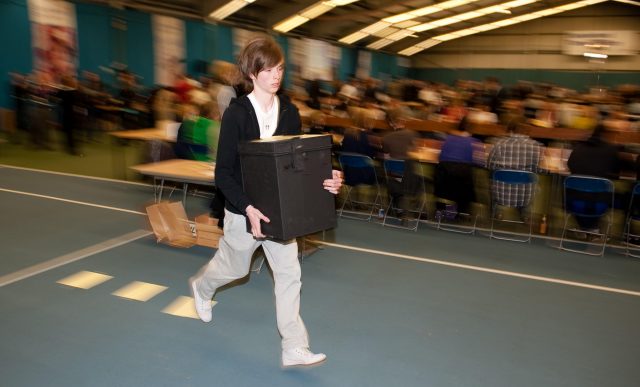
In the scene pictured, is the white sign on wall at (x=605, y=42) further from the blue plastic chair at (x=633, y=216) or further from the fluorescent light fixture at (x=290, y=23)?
the blue plastic chair at (x=633, y=216)

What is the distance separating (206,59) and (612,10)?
15355 mm

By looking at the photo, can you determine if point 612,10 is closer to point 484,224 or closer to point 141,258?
point 484,224

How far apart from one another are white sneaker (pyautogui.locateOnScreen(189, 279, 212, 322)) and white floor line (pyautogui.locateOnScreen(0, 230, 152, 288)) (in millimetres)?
1600

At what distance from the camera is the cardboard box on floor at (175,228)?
4738 mm

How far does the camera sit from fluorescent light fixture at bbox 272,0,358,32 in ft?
55.1

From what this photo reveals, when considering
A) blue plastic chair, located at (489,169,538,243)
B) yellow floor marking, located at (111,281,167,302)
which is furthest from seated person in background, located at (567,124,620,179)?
yellow floor marking, located at (111,281,167,302)

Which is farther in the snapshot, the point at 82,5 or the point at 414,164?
the point at 82,5

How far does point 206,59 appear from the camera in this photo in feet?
51.8

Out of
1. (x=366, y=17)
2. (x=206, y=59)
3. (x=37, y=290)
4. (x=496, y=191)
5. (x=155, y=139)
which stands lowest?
(x=37, y=290)

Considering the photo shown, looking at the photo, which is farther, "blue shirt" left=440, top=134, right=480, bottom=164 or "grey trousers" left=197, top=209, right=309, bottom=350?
"blue shirt" left=440, top=134, right=480, bottom=164

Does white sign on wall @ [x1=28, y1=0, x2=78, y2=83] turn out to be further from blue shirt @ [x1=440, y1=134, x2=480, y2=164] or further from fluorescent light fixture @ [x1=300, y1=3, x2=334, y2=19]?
blue shirt @ [x1=440, y1=134, x2=480, y2=164]

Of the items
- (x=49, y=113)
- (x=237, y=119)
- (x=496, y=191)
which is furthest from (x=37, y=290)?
(x=49, y=113)

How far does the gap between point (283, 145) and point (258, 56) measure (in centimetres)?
42

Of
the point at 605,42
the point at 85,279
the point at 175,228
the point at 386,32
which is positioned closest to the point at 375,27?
the point at 386,32
